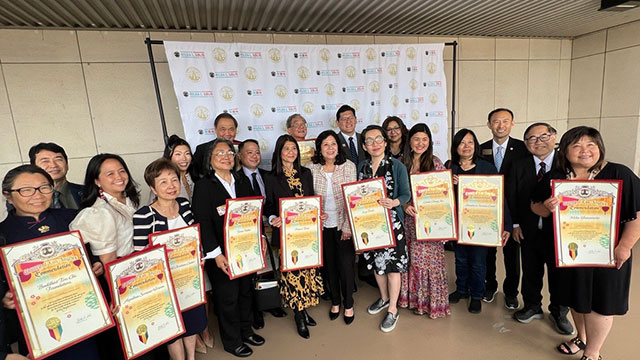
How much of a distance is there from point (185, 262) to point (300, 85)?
2842 millimetres

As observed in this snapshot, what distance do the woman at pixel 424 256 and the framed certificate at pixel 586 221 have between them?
2.89 feet

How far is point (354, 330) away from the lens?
270 centimetres

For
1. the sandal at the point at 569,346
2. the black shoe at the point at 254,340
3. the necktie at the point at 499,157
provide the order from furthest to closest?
the necktie at the point at 499,157
the black shoe at the point at 254,340
the sandal at the point at 569,346

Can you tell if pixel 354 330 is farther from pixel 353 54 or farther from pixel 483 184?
pixel 353 54

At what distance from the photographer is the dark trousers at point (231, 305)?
2332 mm

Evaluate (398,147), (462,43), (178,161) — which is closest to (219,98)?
(178,161)

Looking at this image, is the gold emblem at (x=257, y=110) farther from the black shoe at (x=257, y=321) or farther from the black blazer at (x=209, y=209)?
the black shoe at (x=257, y=321)

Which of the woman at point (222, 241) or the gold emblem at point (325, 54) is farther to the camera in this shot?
the gold emblem at point (325, 54)

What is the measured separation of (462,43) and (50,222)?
226 inches

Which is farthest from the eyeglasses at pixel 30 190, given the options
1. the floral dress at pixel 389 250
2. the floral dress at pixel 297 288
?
the floral dress at pixel 389 250

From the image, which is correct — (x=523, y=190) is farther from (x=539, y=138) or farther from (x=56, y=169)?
(x=56, y=169)

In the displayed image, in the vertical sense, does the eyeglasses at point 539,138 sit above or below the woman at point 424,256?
above

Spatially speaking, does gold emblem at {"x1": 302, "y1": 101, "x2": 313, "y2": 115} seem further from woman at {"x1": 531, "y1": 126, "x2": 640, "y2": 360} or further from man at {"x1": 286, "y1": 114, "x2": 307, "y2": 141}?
woman at {"x1": 531, "y1": 126, "x2": 640, "y2": 360}

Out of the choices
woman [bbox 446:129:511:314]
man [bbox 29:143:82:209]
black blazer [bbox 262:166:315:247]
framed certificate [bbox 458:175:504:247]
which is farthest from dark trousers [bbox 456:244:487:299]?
man [bbox 29:143:82:209]
